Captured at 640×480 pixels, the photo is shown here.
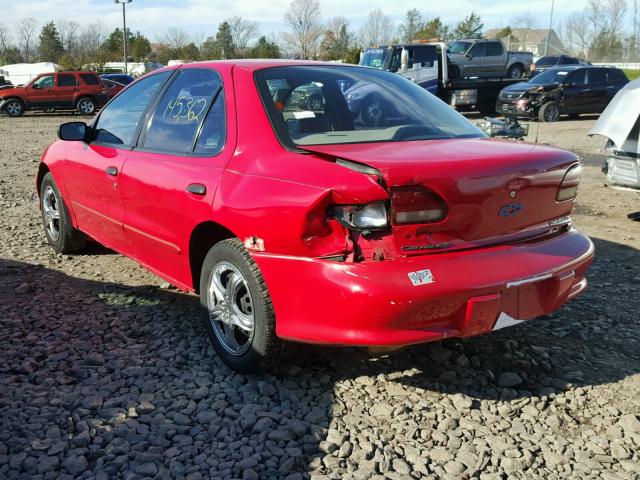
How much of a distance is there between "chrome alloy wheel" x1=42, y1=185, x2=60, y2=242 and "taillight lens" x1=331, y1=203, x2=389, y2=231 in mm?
3578

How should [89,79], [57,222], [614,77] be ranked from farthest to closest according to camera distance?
[89,79]
[614,77]
[57,222]

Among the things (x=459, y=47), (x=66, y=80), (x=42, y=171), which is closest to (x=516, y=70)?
(x=459, y=47)

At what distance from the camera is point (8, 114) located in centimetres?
2422

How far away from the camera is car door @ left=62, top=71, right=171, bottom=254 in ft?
13.5

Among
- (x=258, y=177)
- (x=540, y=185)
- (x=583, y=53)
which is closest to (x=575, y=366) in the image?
(x=540, y=185)

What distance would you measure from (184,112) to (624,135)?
463cm

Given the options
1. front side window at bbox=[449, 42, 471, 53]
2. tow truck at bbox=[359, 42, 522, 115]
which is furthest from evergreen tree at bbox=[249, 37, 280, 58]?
tow truck at bbox=[359, 42, 522, 115]

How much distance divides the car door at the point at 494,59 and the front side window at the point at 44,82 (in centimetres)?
1674

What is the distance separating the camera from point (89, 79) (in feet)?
82.0

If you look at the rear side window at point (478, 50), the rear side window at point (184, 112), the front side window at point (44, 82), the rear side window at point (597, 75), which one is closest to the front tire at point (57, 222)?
the rear side window at point (184, 112)

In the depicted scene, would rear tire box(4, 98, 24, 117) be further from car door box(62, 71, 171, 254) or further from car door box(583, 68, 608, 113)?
car door box(62, 71, 171, 254)

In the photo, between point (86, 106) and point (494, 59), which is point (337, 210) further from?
point (86, 106)

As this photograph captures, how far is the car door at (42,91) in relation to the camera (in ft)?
79.7

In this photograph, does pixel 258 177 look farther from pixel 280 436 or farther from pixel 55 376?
pixel 55 376
